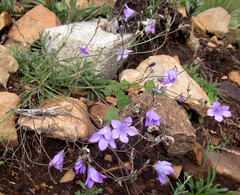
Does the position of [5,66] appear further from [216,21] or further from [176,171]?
[216,21]

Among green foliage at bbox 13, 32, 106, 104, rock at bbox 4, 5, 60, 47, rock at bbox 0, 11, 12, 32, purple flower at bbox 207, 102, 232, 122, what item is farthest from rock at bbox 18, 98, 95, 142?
rock at bbox 0, 11, 12, 32

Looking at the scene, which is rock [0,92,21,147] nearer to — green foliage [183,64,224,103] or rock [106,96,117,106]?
rock [106,96,117,106]

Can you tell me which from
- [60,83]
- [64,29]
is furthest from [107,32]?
[60,83]

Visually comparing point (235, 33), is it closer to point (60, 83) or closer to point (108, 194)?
point (60, 83)

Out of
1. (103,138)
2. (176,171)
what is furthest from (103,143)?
(176,171)

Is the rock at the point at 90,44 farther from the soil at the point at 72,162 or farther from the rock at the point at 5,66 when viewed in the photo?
the soil at the point at 72,162
